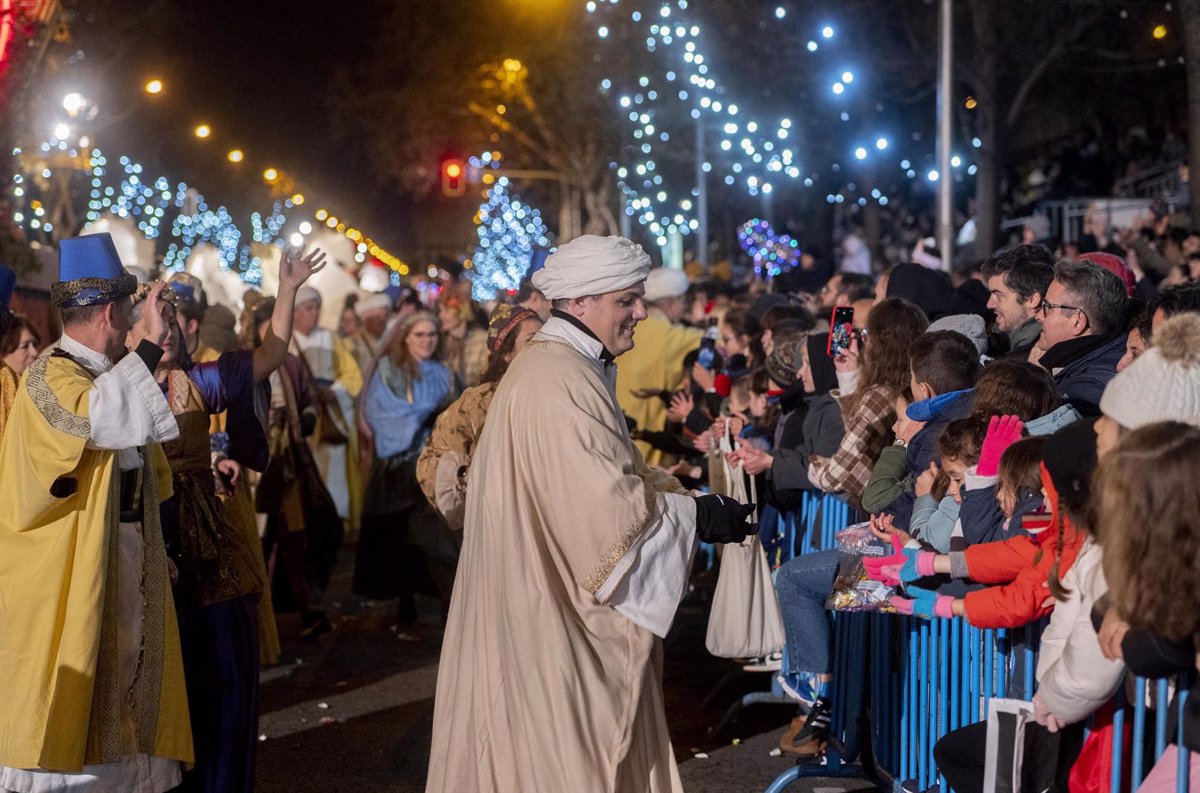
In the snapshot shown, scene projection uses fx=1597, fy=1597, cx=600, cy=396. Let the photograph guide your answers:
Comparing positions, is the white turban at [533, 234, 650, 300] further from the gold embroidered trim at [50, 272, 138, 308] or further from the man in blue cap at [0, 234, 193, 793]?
the gold embroidered trim at [50, 272, 138, 308]

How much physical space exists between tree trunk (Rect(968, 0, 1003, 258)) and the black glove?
61.2 feet

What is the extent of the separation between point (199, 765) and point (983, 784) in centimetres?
307

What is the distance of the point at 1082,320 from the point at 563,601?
274 centimetres

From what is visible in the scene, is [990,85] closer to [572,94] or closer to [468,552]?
[468,552]

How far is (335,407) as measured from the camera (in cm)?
1264

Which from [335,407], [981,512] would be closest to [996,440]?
[981,512]

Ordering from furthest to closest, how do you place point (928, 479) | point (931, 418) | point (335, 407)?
point (335, 407), point (931, 418), point (928, 479)

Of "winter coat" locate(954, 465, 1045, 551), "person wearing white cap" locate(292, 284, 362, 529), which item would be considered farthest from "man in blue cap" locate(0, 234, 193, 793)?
"person wearing white cap" locate(292, 284, 362, 529)

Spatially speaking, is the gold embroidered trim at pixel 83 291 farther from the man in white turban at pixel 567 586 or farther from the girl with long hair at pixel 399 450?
the girl with long hair at pixel 399 450

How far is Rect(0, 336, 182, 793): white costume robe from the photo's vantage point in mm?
5293

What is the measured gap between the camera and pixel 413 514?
10.2 meters

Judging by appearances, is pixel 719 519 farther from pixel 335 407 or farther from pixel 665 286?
pixel 665 286

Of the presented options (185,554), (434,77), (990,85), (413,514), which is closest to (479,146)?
(434,77)

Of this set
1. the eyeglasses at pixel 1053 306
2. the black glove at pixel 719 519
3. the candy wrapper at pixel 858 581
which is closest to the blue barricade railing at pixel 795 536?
the candy wrapper at pixel 858 581
